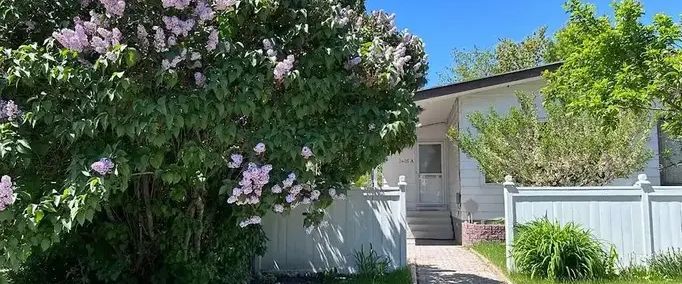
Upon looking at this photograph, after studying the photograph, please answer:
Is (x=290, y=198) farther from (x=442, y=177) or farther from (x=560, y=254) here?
(x=442, y=177)

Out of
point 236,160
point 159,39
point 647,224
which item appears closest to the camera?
point 159,39

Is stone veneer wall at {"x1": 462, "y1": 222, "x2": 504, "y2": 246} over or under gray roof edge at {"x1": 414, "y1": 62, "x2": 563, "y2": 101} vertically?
under

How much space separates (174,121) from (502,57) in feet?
83.4

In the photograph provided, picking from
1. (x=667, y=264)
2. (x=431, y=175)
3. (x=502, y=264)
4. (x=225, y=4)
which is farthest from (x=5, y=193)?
(x=431, y=175)

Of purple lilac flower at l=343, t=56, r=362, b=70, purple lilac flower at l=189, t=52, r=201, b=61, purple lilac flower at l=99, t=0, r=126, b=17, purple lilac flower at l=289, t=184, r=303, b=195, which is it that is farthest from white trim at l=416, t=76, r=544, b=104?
purple lilac flower at l=99, t=0, r=126, b=17

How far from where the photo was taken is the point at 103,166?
4.25 metres

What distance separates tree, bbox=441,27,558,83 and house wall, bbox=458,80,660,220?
1354cm

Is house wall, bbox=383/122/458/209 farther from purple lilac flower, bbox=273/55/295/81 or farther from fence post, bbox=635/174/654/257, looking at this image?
purple lilac flower, bbox=273/55/295/81

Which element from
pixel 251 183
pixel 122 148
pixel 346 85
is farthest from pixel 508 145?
pixel 122 148

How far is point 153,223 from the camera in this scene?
6.26m

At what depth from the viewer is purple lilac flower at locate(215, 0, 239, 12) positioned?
464 cm

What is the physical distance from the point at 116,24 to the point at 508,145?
7.28 m

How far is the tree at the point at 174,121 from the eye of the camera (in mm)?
4344

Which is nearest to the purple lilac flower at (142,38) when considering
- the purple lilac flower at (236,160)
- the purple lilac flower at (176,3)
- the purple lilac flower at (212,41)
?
the purple lilac flower at (176,3)
